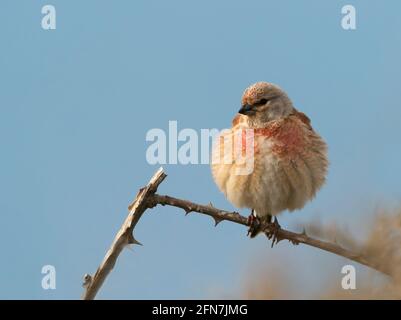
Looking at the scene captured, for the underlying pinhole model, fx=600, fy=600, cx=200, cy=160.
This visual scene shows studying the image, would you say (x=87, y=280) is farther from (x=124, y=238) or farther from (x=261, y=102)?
(x=261, y=102)

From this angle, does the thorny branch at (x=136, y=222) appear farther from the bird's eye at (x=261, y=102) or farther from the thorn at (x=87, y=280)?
the bird's eye at (x=261, y=102)

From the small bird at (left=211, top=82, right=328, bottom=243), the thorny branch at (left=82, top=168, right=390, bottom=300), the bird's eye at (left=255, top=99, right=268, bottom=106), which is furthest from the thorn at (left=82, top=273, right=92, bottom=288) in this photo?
the bird's eye at (left=255, top=99, right=268, bottom=106)

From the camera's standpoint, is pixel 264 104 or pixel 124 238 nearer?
pixel 124 238

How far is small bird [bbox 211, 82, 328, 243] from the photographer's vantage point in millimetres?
5672

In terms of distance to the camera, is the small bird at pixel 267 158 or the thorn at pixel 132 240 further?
the small bird at pixel 267 158

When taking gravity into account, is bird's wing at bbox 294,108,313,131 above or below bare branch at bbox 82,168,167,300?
above

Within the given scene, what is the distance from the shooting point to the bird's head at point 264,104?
604 centimetres

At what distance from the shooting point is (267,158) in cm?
559

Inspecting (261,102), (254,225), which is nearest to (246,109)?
(261,102)

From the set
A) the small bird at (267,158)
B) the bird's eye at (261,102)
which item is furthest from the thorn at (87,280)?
the bird's eye at (261,102)

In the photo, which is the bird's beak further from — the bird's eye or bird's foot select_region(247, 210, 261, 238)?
bird's foot select_region(247, 210, 261, 238)

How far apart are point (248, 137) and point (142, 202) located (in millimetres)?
2365

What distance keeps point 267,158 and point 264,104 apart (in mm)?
740
